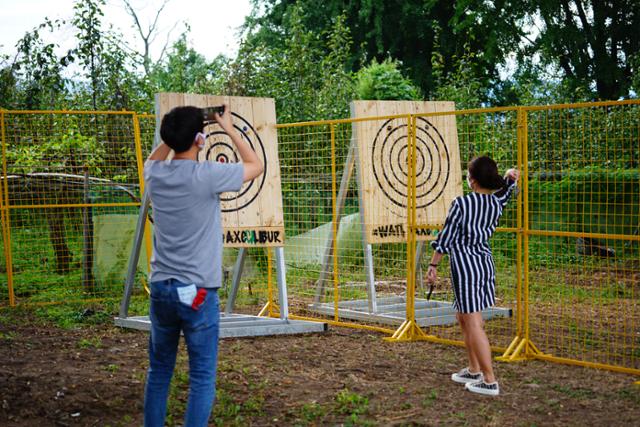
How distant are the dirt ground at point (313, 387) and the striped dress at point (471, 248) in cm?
70

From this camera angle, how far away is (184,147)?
4492 millimetres

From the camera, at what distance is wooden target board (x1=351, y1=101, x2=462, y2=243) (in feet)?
28.9

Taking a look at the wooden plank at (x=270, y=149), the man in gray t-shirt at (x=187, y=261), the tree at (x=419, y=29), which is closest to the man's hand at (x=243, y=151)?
the man in gray t-shirt at (x=187, y=261)

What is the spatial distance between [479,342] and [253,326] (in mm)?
2912

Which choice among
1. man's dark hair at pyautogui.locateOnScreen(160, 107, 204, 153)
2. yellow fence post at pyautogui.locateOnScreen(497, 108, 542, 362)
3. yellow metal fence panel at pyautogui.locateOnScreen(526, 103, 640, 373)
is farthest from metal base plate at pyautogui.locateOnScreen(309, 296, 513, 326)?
man's dark hair at pyautogui.locateOnScreen(160, 107, 204, 153)

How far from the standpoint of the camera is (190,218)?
14.6ft

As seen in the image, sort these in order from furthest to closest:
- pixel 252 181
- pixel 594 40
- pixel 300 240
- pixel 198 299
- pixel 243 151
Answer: pixel 594 40 < pixel 300 240 < pixel 252 181 < pixel 243 151 < pixel 198 299

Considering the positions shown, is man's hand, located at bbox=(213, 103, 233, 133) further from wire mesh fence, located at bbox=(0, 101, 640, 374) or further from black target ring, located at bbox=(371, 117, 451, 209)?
black target ring, located at bbox=(371, 117, 451, 209)

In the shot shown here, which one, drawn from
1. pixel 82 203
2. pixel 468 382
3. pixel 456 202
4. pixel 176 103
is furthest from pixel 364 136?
pixel 82 203

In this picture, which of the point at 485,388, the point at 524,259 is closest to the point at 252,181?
the point at 524,259

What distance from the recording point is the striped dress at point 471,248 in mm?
6242

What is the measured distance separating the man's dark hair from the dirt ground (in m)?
1.96

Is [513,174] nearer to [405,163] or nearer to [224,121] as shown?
[405,163]

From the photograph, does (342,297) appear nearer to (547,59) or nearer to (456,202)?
(456,202)
